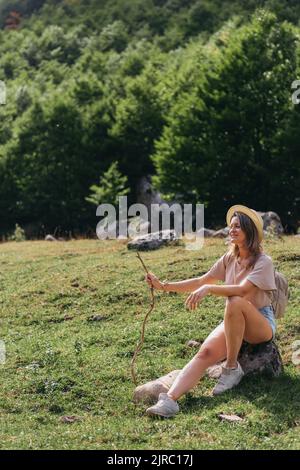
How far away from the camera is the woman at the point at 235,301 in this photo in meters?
11.1

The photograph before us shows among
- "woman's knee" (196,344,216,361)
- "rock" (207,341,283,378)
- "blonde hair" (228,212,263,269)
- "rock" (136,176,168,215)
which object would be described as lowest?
"rock" (207,341,283,378)

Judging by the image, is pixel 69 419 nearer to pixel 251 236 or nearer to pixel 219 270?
pixel 219 270

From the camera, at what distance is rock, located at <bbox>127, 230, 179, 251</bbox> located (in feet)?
84.3

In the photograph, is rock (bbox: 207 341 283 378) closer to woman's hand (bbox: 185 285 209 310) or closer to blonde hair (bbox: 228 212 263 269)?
blonde hair (bbox: 228 212 263 269)

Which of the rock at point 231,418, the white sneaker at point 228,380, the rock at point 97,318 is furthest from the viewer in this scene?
the rock at point 97,318

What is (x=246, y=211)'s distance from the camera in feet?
37.7

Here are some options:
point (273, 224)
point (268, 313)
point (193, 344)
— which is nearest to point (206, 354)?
point (268, 313)

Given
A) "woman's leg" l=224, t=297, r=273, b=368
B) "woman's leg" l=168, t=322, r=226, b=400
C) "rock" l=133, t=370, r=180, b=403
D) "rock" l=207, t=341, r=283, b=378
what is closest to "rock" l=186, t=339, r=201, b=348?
"rock" l=207, t=341, r=283, b=378

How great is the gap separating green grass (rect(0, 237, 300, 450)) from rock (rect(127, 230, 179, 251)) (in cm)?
161


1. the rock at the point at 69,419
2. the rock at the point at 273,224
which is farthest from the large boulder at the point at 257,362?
the rock at the point at 273,224

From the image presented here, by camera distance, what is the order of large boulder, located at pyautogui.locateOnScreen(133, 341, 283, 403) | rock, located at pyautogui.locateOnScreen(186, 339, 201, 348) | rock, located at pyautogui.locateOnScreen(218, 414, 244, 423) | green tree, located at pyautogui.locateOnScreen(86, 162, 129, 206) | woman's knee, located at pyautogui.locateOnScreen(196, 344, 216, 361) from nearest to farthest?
rock, located at pyautogui.locateOnScreen(218, 414, 244, 423), woman's knee, located at pyautogui.locateOnScreen(196, 344, 216, 361), large boulder, located at pyautogui.locateOnScreen(133, 341, 283, 403), rock, located at pyautogui.locateOnScreen(186, 339, 201, 348), green tree, located at pyautogui.locateOnScreen(86, 162, 129, 206)

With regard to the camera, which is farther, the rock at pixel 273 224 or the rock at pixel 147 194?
the rock at pixel 147 194

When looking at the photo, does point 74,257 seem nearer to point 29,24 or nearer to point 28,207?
point 28,207

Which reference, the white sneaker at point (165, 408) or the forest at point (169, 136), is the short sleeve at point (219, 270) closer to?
the white sneaker at point (165, 408)
